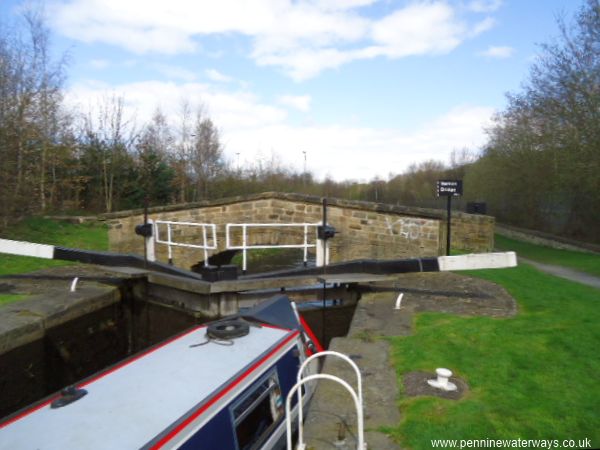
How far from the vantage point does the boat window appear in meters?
2.92

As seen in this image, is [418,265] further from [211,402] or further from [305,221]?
[211,402]

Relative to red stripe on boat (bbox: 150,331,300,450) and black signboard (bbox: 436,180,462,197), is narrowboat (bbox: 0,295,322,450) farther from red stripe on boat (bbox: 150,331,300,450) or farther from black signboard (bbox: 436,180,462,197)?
black signboard (bbox: 436,180,462,197)

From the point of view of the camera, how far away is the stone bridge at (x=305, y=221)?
9.88 m

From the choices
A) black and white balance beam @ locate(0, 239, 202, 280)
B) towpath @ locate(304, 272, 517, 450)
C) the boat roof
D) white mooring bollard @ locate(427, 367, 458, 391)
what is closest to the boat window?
the boat roof

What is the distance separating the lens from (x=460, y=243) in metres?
12.3

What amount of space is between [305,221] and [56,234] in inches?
328

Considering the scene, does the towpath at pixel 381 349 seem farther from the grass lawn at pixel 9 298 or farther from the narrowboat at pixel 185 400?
the grass lawn at pixel 9 298

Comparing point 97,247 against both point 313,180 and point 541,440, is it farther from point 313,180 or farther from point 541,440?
point 313,180

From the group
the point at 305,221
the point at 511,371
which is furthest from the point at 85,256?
the point at 511,371

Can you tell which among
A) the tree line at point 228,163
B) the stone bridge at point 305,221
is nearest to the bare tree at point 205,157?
the tree line at point 228,163

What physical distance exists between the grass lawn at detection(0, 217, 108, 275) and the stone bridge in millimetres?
2087

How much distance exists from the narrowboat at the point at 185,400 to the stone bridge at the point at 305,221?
21.0ft

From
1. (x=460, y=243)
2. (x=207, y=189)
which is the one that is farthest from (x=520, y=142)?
(x=207, y=189)

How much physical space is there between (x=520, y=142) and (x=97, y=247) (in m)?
18.7
